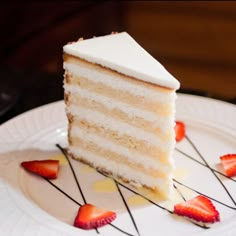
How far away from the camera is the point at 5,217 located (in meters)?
1.21

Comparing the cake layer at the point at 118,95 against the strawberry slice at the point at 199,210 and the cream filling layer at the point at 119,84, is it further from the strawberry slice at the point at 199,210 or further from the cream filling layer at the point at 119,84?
the strawberry slice at the point at 199,210

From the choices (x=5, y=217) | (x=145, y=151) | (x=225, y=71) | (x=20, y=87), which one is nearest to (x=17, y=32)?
(x=20, y=87)

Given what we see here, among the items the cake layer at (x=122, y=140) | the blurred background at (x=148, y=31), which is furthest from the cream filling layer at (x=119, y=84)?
the blurred background at (x=148, y=31)

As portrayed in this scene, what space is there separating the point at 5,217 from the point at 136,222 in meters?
0.29

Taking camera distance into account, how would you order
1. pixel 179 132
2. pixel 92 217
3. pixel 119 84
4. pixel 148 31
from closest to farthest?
pixel 92 217
pixel 119 84
pixel 179 132
pixel 148 31

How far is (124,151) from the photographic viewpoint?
1.50 m

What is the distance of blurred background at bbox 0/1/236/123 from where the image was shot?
2896 mm

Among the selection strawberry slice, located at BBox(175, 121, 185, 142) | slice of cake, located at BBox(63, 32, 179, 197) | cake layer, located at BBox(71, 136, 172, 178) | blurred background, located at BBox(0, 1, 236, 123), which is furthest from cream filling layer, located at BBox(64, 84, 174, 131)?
blurred background, located at BBox(0, 1, 236, 123)

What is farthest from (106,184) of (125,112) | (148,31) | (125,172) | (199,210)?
(148,31)

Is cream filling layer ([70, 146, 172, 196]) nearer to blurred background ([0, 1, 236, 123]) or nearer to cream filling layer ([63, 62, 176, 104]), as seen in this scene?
cream filling layer ([63, 62, 176, 104])

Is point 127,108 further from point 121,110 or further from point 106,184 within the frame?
point 106,184

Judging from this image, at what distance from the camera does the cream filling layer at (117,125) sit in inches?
55.1

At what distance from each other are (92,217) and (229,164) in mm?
418

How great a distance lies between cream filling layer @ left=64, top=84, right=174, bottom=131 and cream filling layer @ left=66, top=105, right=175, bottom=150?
3cm
